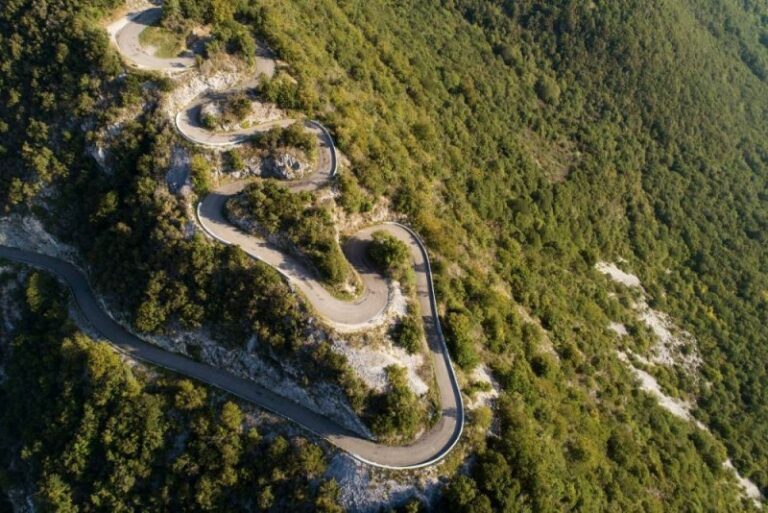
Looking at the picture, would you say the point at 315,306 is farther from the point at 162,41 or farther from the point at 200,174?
the point at 162,41

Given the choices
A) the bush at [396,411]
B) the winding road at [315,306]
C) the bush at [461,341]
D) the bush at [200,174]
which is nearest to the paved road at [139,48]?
the winding road at [315,306]

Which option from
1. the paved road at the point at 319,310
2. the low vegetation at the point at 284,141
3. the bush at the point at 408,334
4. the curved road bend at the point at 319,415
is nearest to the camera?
the curved road bend at the point at 319,415

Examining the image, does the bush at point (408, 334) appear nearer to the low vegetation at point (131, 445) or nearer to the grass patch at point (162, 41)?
the low vegetation at point (131, 445)

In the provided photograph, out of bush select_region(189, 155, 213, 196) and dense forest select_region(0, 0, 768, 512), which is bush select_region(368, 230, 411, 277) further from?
bush select_region(189, 155, 213, 196)

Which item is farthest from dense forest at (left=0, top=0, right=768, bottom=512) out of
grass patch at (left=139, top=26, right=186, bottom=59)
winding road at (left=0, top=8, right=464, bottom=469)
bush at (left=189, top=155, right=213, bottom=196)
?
bush at (left=189, top=155, right=213, bottom=196)

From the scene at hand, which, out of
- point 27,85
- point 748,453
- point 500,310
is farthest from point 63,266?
point 748,453

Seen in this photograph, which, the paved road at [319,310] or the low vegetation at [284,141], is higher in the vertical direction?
the low vegetation at [284,141]

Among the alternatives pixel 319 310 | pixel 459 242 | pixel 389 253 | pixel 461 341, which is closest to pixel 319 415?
pixel 319 310

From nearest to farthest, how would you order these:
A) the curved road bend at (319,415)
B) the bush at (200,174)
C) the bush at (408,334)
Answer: the curved road bend at (319,415)
the bush at (408,334)
the bush at (200,174)
